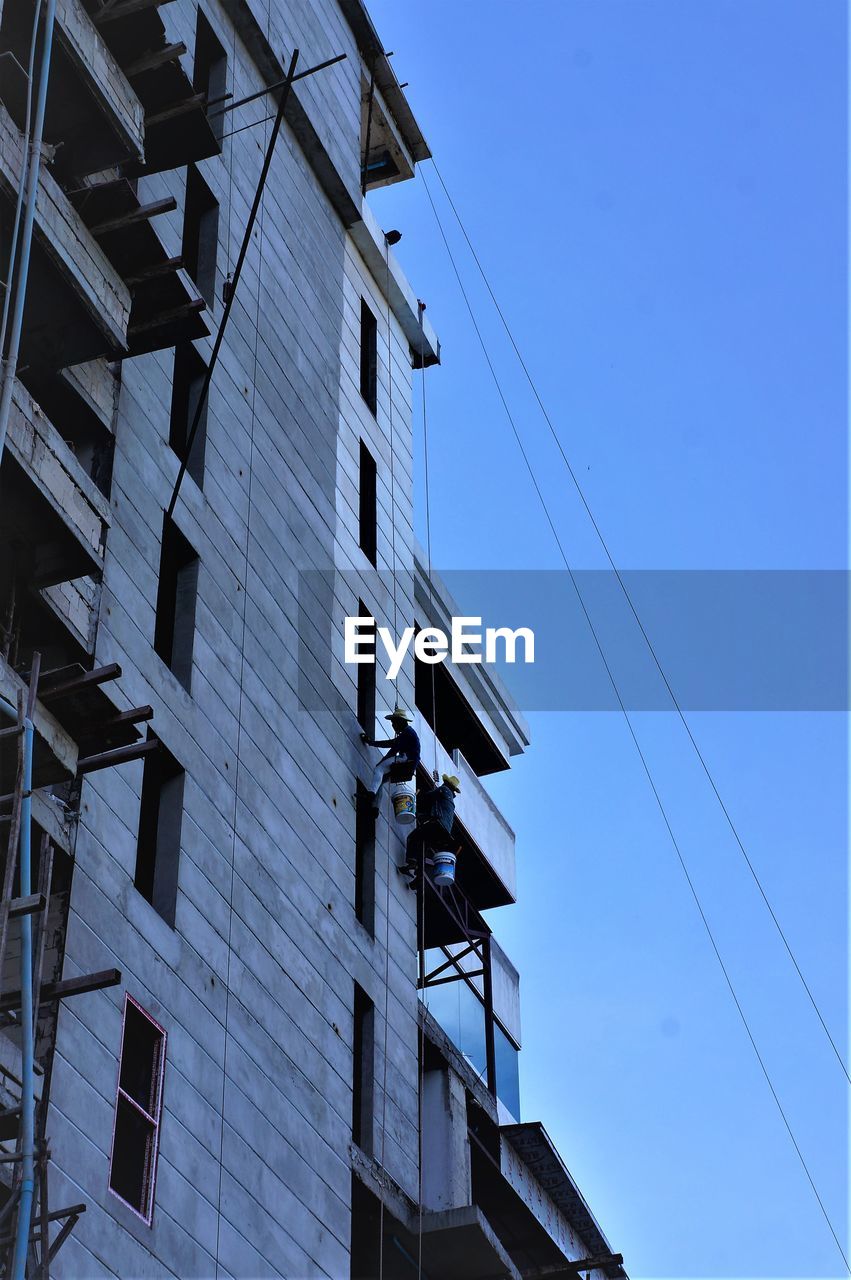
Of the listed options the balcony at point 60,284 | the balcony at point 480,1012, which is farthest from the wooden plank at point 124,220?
the balcony at point 480,1012

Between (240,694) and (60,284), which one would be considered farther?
(240,694)

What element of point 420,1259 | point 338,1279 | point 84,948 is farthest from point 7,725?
point 420,1259

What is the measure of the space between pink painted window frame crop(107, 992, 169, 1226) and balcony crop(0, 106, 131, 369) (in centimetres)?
816

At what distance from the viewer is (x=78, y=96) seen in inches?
967

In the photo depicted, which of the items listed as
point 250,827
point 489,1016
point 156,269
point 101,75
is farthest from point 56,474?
point 489,1016

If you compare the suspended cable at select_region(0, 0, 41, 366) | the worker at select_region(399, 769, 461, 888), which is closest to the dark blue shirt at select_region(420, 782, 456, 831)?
the worker at select_region(399, 769, 461, 888)

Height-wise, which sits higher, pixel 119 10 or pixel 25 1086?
pixel 119 10

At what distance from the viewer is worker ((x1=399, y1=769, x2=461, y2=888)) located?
35.7 metres

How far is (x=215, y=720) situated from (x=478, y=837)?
15894 millimetres

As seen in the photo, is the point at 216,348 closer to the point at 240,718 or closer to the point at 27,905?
the point at 240,718

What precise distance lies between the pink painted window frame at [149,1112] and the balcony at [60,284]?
816cm

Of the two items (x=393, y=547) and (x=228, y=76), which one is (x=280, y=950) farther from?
(x=228, y=76)

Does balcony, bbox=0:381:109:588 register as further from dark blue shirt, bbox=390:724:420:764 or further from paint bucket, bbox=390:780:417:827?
paint bucket, bbox=390:780:417:827

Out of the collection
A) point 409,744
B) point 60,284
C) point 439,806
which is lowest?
point 60,284
